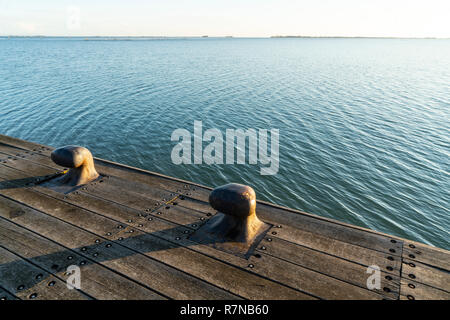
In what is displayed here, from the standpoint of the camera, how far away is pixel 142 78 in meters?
40.4

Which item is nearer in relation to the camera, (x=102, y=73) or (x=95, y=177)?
(x=95, y=177)

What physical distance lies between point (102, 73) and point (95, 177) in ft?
137

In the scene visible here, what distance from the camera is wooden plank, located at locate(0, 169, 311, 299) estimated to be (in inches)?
183

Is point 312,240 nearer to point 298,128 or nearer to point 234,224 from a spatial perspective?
point 234,224

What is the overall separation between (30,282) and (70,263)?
669mm

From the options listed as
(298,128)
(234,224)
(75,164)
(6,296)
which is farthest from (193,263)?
(298,128)

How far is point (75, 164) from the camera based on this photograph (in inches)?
305

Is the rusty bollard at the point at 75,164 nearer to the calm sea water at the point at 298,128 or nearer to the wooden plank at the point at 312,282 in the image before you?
the wooden plank at the point at 312,282

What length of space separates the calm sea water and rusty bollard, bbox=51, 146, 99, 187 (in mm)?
6997

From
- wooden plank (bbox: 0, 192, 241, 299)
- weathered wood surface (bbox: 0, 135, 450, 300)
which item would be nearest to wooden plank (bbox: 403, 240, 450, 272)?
weathered wood surface (bbox: 0, 135, 450, 300)

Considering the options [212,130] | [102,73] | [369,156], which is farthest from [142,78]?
[369,156]

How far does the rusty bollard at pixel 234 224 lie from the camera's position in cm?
568

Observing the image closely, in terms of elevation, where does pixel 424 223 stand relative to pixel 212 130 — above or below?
below
